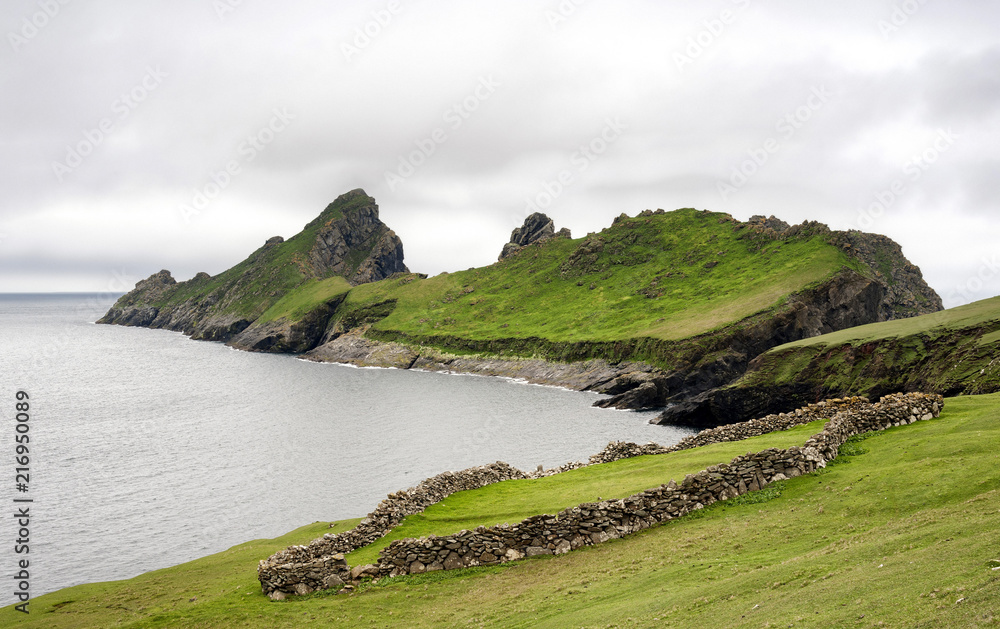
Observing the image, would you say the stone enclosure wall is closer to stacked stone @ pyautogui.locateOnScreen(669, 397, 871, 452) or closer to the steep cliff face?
stacked stone @ pyautogui.locateOnScreen(669, 397, 871, 452)

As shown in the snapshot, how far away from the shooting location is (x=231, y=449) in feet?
292

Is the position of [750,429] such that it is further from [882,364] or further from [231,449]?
[231,449]

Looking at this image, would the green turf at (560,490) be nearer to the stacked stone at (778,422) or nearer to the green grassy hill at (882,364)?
the stacked stone at (778,422)

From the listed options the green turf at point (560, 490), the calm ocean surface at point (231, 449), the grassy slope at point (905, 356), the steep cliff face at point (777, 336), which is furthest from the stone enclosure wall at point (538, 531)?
the steep cliff face at point (777, 336)

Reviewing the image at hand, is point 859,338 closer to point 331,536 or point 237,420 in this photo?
point 331,536

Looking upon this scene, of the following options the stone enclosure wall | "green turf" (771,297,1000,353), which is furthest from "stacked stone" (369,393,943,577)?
"green turf" (771,297,1000,353)

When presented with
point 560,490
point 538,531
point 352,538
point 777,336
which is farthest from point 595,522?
point 777,336

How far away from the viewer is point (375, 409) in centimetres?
12169

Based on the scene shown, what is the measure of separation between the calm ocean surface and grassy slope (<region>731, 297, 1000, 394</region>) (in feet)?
73.2

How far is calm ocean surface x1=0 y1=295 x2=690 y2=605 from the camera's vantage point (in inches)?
2153

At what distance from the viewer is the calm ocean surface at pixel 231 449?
179 ft

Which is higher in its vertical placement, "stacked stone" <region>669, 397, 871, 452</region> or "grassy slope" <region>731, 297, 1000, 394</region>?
"grassy slope" <region>731, 297, 1000, 394</region>

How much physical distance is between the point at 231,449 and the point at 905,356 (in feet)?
323

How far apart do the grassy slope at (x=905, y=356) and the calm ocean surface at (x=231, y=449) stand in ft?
73.2
